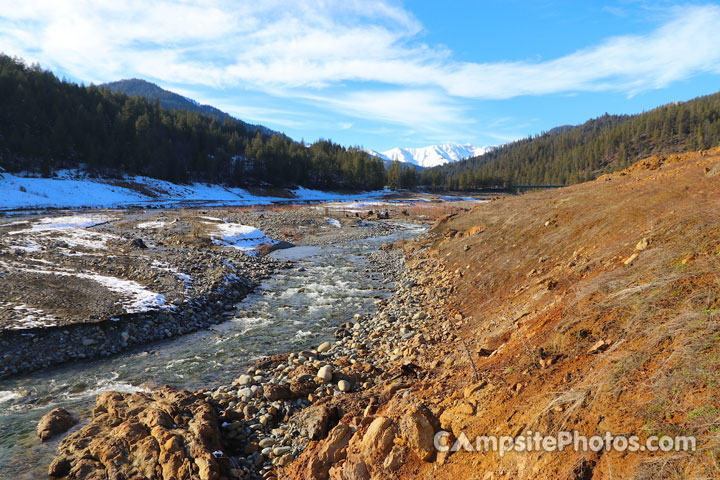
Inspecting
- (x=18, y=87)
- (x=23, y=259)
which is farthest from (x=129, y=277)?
(x=18, y=87)

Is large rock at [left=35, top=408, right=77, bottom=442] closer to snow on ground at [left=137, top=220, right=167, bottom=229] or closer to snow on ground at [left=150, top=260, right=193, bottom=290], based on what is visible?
snow on ground at [left=150, top=260, right=193, bottom=290]

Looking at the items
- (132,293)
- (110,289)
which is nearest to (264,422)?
(132,293)

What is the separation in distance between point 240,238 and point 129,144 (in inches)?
3131

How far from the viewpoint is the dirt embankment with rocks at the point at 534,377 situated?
373cm

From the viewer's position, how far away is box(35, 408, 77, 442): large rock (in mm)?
7028

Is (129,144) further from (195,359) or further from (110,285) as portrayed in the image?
(195,359)

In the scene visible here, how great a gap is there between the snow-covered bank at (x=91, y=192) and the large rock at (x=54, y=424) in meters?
56.2

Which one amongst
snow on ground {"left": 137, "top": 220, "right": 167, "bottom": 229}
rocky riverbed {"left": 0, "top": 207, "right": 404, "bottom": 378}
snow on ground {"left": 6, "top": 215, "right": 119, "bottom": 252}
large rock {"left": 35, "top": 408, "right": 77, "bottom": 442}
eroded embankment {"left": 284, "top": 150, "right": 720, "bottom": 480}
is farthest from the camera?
snow on ground {"left": 137, "top": 220, "right": 167, "bottom": 229}

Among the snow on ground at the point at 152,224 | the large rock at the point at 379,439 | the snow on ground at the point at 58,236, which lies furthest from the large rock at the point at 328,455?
the snow on ground at the point at 152,224

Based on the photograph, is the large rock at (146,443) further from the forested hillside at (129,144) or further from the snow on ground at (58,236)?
the forested hillside at (129,144)

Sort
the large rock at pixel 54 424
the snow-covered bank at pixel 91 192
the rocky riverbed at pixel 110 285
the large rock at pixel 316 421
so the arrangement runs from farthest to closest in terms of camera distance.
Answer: the snow-covered bank at pixel 91 192, the rocky riverbed at pixel 110 285, the large rock at pixel 54 424, the large rock at pixel 316 421

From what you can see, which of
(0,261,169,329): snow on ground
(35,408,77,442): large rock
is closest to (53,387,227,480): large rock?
(35,408,77,442): large rock

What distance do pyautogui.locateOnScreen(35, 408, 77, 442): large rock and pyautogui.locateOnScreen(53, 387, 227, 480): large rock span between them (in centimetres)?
53

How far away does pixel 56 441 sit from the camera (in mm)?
6926
